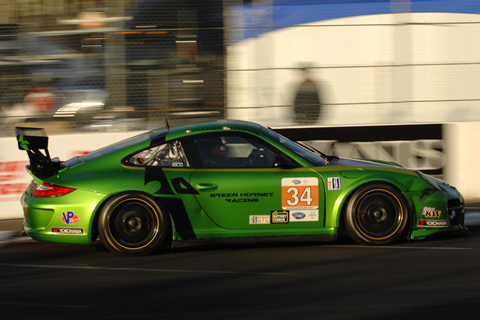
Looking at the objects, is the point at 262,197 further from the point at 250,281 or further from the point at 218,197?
the point at 250,281

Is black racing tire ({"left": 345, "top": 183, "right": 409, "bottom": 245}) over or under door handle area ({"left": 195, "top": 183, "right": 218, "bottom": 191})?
under

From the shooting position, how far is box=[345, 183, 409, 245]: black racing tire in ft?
20.4

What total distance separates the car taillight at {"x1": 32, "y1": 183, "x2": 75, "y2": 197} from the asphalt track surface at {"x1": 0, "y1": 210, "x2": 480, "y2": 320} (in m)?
0.64

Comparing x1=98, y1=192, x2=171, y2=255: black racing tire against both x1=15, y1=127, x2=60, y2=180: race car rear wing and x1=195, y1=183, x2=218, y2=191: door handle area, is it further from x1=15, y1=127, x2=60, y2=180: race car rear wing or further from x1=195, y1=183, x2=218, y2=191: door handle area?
x1=15, y1=127, x2=60, y2=180: race car rear wing

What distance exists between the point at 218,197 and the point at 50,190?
1.59 metres

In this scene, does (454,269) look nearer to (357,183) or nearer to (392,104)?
(357,183)

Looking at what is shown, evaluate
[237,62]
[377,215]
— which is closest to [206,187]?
[377,215]

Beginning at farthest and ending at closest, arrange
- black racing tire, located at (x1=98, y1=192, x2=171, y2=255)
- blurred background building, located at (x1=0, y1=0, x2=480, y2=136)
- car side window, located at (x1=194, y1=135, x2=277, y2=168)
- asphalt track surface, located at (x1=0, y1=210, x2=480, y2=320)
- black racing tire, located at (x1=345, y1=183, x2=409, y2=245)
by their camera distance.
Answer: blurred background building, located at (x1=0, y1=0, x2=480, y2=136) < car side window, located at (x1=194, y1=135, x2=277, y2=168) < black racing tire, located at (x1=345, y1=183, x2=409, y2=245) < black racing tire, located at (x1=98, y1=192, x2=171, y2=255) < asphalt track surface, located at (x1=0, y1=210, x2=480, y2=320)

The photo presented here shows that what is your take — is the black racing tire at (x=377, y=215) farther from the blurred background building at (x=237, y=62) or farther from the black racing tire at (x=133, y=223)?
the blurred background building at (x=237, y=62)

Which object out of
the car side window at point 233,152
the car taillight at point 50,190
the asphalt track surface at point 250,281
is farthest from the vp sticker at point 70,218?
the car side window at point 233,152

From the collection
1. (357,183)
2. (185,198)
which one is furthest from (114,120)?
(357,183)

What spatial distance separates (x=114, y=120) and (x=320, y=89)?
310cm

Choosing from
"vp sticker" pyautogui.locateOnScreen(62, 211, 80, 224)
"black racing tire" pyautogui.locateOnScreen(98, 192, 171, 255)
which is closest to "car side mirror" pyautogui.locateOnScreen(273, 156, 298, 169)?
"black racing tire" pyautogui.locateOnScreen(98, 192, 171, 255)

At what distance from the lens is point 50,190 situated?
244 inches
